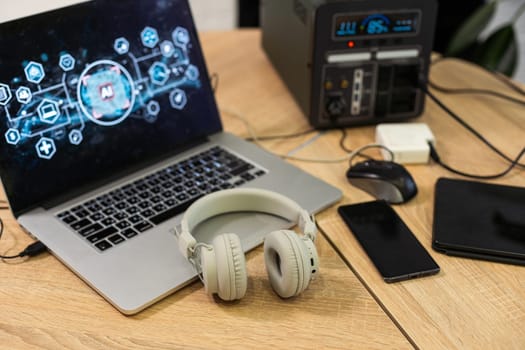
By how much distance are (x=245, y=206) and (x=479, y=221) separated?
0.31 metres

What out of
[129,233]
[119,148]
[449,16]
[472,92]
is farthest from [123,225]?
[449,16]

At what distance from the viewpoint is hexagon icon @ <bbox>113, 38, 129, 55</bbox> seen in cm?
88

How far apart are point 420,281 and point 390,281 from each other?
0.04m

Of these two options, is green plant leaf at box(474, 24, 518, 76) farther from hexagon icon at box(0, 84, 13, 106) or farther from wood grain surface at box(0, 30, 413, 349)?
hexagon icon at box(0, 84, 13, 106)

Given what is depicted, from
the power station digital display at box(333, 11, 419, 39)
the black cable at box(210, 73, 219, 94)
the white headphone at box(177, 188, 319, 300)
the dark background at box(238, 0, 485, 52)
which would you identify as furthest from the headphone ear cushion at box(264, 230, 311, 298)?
the dark background at box(238, 0, 485, 52)

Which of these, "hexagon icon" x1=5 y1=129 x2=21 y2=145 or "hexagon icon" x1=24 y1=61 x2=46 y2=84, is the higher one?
"hexagon icon" x1=24 y1=61 x2=46 y2=84

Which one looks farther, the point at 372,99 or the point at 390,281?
the point at 372,99

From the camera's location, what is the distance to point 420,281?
0.72 metres

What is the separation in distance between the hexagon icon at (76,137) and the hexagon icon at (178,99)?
160 mm

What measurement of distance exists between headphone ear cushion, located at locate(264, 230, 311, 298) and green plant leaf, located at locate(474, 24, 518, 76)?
1121 mm

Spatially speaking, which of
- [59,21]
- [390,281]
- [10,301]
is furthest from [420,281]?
[59,21]

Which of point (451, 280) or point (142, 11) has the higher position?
point (142, 11)

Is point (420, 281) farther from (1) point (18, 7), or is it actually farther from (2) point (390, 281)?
(1) point (18, 7)

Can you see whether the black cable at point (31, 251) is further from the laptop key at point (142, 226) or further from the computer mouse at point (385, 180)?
the computer mouse at point (385, 180)
